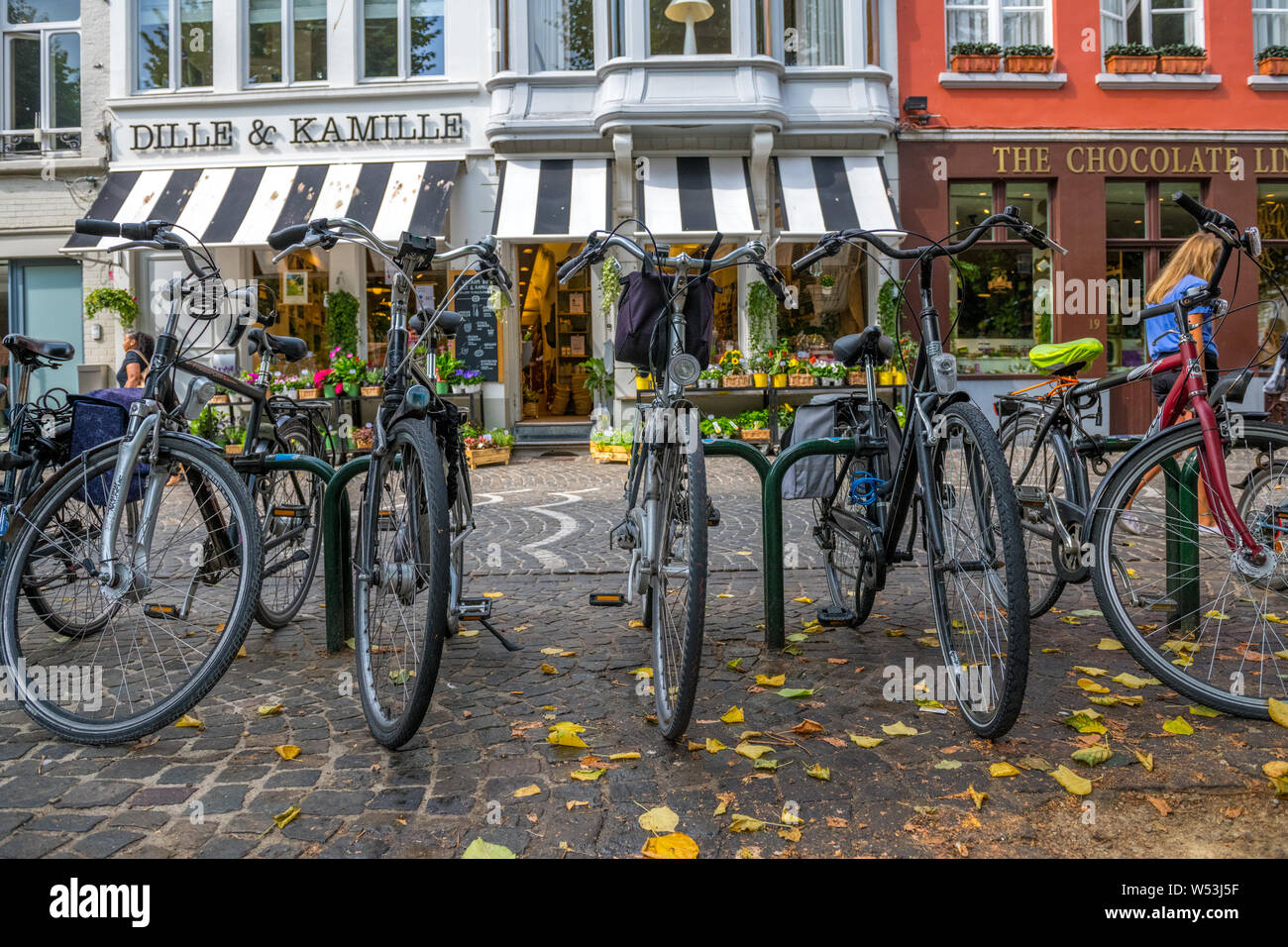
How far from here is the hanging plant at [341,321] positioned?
1390cm

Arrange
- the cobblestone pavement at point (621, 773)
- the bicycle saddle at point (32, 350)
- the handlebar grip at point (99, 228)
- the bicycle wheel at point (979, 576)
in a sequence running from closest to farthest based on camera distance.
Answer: the cobblestone pavement at point (621, 773), the bicycle wheel at point (979, 576), the handlebar grip at point (99, 228), the bicycle saddle at point (32, 350)

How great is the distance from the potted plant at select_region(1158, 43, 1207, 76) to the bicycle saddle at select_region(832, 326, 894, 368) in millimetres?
13385

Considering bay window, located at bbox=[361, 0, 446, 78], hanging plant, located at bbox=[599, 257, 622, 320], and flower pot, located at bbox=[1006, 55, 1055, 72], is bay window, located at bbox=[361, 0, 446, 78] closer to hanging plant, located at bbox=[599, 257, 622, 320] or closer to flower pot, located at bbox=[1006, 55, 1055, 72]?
hanging plant, located at bbox=[599, 257, 622, 320]

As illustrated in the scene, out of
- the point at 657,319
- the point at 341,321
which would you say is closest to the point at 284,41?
the point at 341,321

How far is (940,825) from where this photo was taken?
7.76ft

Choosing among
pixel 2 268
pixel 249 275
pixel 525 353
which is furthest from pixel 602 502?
pixel 2 268

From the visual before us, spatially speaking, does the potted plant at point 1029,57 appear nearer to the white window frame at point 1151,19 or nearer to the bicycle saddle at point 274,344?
the white window frame at point 1151,19

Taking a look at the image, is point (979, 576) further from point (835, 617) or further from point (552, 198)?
point (552, 198)

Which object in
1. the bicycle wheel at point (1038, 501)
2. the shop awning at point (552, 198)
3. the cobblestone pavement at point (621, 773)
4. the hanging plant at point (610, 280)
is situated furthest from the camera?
the shop awning at point (552, 198)

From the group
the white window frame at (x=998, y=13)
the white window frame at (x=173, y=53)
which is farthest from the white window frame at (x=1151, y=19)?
the white window frame at (x=173, y=53)

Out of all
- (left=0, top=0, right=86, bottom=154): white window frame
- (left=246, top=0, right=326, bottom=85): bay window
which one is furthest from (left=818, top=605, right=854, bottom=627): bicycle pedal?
(left=0, top=0, right=86, bottom=154): white window frame

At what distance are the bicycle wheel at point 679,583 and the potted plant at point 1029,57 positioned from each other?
1352 cm

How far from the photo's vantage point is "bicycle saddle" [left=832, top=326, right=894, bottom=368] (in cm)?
384

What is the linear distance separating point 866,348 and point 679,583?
149 cm
